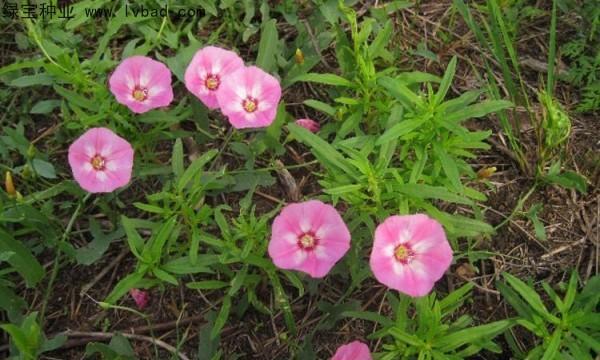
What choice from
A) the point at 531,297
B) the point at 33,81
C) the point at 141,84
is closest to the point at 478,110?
the point at 531,297

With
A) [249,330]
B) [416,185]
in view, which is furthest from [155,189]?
[416,185]

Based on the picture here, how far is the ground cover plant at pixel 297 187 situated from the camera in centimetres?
229

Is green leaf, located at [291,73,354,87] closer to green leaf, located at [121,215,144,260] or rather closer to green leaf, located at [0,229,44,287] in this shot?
green leaf, located at [121,215,144,260]

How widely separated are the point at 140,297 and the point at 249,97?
0.93 m

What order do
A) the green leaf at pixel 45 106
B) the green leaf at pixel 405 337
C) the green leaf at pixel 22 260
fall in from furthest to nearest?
the green leaf at pixel 45 106 → the green leaf at pixel 22 260 → the green leaf at pixel 405 337

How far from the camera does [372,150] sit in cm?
246

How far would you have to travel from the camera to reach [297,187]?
2881 mm

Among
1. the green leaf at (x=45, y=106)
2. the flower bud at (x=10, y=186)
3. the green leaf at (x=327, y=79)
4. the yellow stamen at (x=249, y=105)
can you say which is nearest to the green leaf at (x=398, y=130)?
the green leaf at (x=327, y=79)

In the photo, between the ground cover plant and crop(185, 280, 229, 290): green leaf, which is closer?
the ground cover plant

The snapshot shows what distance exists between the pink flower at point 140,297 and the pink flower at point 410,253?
1.01 metres

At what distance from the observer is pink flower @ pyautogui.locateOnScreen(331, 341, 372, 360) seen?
7.38ft

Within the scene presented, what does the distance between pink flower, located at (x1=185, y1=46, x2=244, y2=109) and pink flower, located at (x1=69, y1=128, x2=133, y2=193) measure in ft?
1.23

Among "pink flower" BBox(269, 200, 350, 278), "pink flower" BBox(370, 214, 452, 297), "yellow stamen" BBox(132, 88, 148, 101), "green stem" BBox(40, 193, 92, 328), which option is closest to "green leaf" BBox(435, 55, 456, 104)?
"pink flower" BBox(370, 214, 452, 297)

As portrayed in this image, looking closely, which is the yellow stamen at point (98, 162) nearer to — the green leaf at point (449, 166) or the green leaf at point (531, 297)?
the green leaf at point (449, 166)
